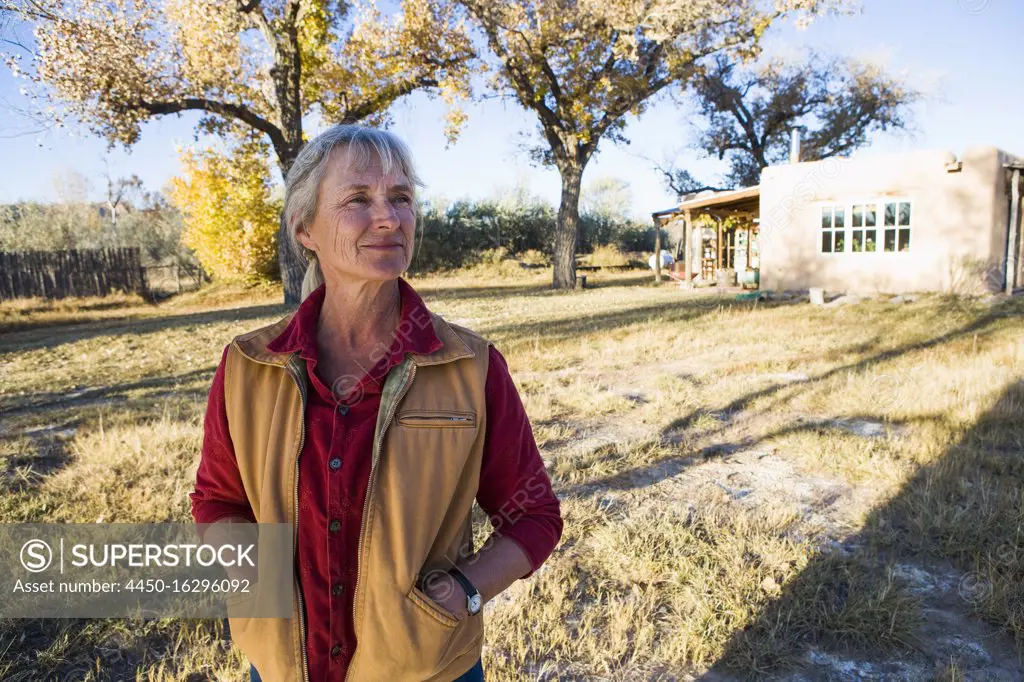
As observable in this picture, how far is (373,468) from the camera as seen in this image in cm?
135

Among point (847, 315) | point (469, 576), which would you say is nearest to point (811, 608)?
point (469, 576)

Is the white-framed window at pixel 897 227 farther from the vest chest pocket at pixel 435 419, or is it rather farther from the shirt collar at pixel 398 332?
the vest chest pocket at pixel 435 419

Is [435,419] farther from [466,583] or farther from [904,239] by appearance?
[904,239]

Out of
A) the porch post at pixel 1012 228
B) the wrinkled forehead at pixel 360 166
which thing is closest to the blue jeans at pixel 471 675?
the wrinkled forehead at pixel 360 166

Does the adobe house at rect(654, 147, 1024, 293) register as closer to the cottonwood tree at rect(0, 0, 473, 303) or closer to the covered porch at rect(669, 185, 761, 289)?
the covered porch at rect(669, 185, 761, 289)

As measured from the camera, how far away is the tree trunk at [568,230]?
22453 millimetres

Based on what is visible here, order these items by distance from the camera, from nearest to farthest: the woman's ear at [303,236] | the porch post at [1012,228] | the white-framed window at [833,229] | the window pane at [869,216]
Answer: the woman's ear at [303,236], the porch post at [1012,228], the window pane at [869,216], the white-framed window at [833,229]

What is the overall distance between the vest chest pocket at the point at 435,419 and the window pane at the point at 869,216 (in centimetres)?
1772

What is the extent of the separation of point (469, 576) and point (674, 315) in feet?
38.5

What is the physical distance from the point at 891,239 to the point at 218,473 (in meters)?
17.9

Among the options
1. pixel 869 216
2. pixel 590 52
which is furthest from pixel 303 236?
pixel 590 52

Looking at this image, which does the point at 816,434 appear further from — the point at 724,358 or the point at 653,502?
the point at 724,358

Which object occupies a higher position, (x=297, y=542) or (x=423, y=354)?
(x=423, y=354)

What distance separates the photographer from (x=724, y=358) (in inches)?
333
